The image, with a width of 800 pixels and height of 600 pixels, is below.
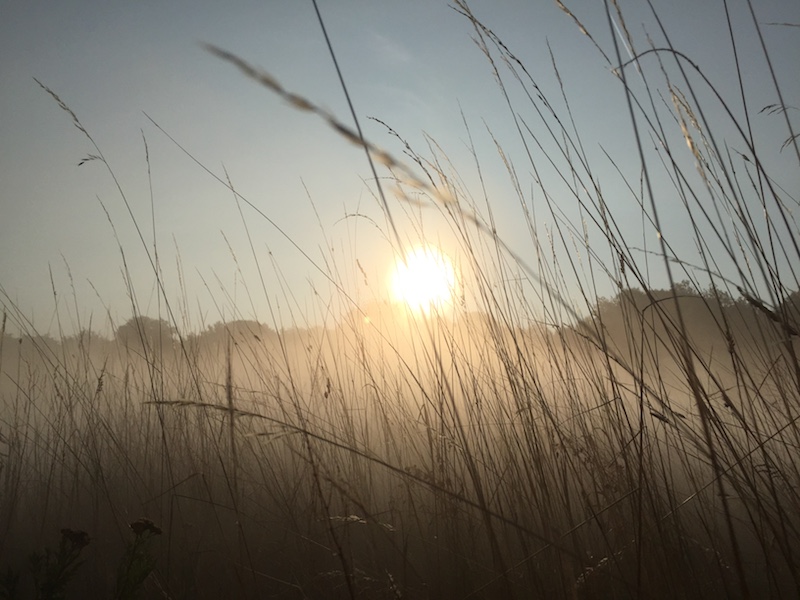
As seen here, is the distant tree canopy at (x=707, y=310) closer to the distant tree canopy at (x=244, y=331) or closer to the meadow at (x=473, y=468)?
the meadow at (x=473, y=468)

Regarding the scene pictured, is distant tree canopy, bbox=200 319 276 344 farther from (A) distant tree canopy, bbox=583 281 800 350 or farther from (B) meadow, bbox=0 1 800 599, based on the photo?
(A) distant tree canopy, bbox=583 281 800 350

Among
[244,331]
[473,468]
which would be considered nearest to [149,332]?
[244,331]

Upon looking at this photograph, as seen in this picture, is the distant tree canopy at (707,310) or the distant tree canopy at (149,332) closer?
the distant tree canopy at (707,310)

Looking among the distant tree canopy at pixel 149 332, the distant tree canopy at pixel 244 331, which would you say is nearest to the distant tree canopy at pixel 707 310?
A: the distant tree canopy at pixel 244 331

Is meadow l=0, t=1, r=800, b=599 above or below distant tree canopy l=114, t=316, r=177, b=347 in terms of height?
below

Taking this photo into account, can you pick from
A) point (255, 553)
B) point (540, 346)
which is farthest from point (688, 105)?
point (255, 553)

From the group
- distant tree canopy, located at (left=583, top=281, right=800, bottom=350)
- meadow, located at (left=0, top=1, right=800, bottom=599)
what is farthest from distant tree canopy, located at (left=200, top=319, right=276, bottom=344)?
distant tree canopy, located at (left=583, top=281, right=800, bottom=350)

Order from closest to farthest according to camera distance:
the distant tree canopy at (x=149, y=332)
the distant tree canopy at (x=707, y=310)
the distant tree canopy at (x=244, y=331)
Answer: the distant tree canopy at (x=707, y=310), the distant tree canopy at (x=149, y=332), the distant tree canopy at (x=244, y=331)

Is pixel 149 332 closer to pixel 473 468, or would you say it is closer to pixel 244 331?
pixel 244 331

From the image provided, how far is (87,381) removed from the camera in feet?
6.95

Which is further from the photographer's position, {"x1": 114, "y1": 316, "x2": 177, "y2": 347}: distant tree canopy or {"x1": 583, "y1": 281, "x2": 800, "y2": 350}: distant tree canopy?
{"x1": 114, "y1": 316, "x2": 177, "y2": 347}: distant tree canopy

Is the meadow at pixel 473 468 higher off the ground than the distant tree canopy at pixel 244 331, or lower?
lower

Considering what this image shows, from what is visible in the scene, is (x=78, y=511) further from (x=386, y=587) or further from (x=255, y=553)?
(x=386, y=587)

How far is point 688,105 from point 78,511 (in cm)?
234
